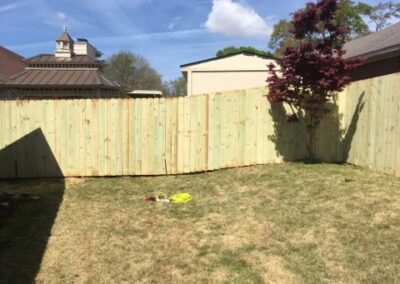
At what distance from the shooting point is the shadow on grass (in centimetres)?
945

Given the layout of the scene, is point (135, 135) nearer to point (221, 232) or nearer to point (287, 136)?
point (287, 136)

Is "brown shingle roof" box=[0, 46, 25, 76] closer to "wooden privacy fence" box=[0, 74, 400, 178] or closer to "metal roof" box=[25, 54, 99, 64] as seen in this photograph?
"metal roof" box=[25, 54, 99, 64]

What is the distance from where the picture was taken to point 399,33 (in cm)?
1259

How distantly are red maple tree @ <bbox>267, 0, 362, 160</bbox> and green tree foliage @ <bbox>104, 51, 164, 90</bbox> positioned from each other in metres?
43.4

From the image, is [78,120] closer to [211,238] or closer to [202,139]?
[202,139]

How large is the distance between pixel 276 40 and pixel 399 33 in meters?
38.2

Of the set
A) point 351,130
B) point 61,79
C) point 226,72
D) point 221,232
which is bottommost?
point 221,232

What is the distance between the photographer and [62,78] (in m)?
18.0

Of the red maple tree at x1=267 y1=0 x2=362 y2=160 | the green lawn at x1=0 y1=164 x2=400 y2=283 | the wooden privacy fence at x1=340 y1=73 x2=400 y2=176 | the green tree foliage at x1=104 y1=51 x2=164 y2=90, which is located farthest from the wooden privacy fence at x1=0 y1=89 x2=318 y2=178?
the green tree foliage at x1=104 y1=51 x2=164 y2=90

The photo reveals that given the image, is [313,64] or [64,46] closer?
[313,64]

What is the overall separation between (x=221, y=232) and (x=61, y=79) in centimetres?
1362

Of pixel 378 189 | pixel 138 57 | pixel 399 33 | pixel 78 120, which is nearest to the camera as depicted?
pixel 378 189

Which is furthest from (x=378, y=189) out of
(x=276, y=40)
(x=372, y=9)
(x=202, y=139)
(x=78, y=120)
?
(x=276, y=40)

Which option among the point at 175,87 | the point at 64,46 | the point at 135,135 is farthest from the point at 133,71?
the point at 135,135
